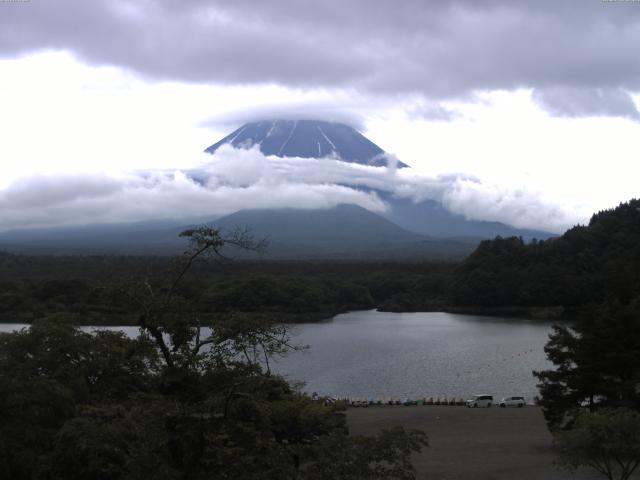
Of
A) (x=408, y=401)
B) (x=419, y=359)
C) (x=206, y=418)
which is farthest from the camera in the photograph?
(x=419, y=359)

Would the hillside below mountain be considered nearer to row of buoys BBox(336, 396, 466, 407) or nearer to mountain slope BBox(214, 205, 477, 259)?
mountain slope BBox(214, 205, 477, 259)

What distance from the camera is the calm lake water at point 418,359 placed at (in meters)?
24.1

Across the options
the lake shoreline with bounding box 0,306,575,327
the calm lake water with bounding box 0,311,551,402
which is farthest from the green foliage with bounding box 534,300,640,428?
the lake shoreline with bounding box 0,306,575,327

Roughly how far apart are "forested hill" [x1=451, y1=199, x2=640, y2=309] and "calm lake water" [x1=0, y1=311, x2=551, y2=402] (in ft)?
23.8

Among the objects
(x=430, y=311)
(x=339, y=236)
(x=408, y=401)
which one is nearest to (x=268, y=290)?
(x=430, y=311)

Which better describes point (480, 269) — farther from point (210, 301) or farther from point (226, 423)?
point (226, 423)

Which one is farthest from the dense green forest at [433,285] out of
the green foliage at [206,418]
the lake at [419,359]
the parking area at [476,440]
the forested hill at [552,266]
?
the green foliage at [206,418]

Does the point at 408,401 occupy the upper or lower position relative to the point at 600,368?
lower

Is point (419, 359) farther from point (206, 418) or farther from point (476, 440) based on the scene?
point (206, 418)

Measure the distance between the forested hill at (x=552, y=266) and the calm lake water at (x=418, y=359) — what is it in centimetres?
724

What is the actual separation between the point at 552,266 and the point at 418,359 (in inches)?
1073

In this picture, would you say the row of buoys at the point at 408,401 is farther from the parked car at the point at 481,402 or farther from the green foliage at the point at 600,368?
the green foliage at the point at 600,368

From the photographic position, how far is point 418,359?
2945 cm

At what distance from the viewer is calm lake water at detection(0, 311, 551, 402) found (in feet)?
79.0
